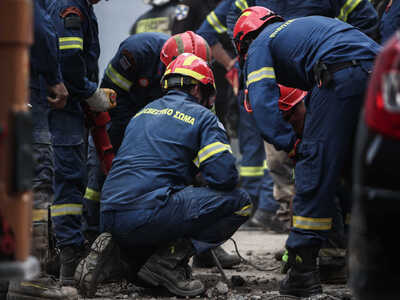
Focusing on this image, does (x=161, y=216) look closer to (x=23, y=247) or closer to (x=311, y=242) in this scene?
(x=311, y=242)

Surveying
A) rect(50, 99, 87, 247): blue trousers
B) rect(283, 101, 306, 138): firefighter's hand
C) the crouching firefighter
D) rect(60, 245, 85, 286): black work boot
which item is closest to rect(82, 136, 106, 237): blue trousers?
rect(50, 99, 87, 247): blue trousers

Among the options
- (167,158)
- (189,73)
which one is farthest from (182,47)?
(167,158)

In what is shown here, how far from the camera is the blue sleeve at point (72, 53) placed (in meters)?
Answer: 4.04

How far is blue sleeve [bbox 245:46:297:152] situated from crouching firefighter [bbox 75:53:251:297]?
1.12ft

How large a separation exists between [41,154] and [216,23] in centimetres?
388

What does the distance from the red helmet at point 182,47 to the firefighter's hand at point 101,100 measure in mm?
539

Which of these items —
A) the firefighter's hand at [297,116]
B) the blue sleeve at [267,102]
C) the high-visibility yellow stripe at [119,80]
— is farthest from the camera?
the high-visibility yellow stripe at [119,80]

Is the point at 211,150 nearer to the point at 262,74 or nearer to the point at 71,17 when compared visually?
the point at 262,74

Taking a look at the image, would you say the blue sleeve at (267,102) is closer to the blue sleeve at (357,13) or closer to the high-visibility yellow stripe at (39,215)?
the high-visibility yellow stripe at (39,215)

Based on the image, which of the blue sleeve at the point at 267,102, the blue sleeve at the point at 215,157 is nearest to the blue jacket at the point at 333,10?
the blue sleeve at the point at 267,102

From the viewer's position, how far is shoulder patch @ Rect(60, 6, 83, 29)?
4.04 meters

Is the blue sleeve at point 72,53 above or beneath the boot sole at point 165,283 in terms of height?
above

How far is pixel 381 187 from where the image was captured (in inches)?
70.6

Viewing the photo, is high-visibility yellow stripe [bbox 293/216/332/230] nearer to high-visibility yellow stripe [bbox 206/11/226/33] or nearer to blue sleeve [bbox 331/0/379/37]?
blue sleeve [bbox 331/0/379/37]
